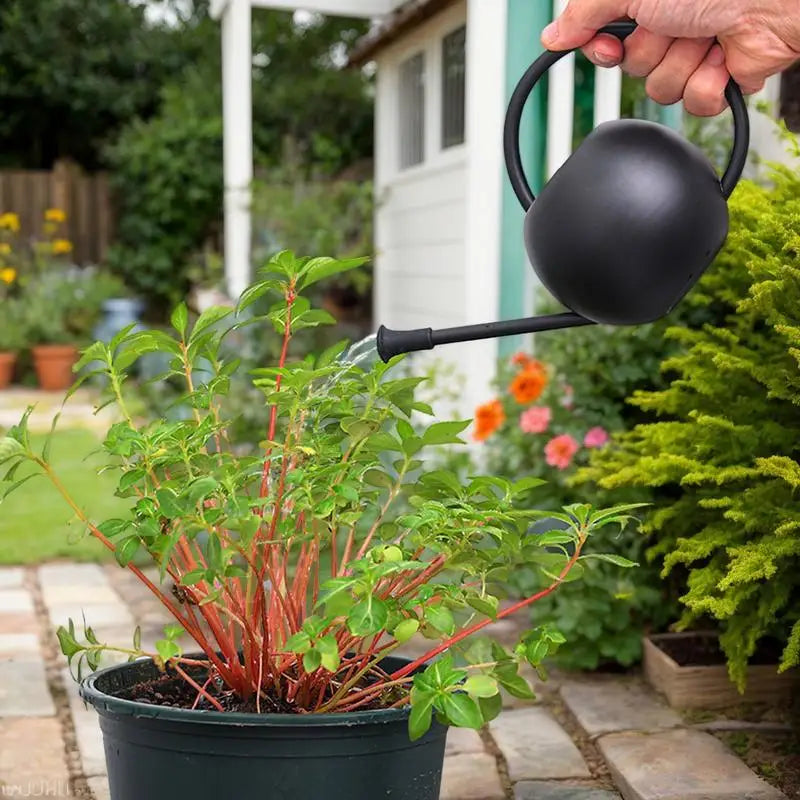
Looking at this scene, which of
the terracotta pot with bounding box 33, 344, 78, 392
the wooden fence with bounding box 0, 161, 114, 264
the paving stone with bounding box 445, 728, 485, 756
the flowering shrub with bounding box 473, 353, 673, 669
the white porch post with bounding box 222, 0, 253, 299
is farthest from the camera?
the wooden fence with bounding box 0, 161, 114, 264

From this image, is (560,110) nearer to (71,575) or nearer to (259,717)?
(71,575)

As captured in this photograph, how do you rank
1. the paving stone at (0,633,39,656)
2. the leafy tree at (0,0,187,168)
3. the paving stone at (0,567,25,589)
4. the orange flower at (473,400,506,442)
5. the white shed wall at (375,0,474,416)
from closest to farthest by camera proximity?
the paving stone at (0,633,39,656) < the orange flower at (473,400,506,442) < the paving stone at (0,567,25,589) < the white shed wall at (375,0,474,416) < the leafy tree at (0,0,187,168)

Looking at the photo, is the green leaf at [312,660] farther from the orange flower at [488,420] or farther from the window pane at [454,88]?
the window pane at [454,88]

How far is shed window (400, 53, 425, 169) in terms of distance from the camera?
19.0ft

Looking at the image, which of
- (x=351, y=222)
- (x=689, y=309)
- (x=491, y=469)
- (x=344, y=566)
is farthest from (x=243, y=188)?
(x=344, y=566)

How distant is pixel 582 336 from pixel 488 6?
1453 mm

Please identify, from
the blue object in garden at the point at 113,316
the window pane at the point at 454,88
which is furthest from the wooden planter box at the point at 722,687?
the blue object in garden at the point at 113,316

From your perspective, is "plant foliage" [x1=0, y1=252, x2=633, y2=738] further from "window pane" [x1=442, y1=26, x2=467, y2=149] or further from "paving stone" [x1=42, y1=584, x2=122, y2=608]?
"window pane" [x1=442, y1=26, x2=467, y2=149]

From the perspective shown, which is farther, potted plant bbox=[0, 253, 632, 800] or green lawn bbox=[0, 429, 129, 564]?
green lawn bbox=[0, 429, 129, 564]

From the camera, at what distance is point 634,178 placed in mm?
1351

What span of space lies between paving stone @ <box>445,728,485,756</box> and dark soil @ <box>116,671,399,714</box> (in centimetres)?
80

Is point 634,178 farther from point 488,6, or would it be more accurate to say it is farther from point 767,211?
point 488,6

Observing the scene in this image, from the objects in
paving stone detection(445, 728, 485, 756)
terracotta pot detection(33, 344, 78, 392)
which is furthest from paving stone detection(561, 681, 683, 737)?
terracotta pot detection(33, 344, 78, 392)

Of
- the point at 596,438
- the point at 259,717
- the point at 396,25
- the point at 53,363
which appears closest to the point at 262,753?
the point at 259,717
